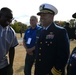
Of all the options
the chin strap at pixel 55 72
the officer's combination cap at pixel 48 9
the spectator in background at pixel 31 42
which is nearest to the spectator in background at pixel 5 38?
the officer's combination cap at pixel 48 9

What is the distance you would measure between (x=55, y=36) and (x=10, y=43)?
1101mm

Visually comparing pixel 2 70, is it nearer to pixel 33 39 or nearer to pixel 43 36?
pixel 43 36

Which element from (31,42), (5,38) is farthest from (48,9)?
(31,42)

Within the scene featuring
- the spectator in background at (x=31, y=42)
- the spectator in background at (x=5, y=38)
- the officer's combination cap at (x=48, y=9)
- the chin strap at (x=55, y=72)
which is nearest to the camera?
the chin strap at (x=55, y=72)

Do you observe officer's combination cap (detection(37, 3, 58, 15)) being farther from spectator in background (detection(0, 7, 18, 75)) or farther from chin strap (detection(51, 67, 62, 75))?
chin strap (detection(51, 67, 62, 75))

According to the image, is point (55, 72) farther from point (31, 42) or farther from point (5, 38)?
point (31, 42)

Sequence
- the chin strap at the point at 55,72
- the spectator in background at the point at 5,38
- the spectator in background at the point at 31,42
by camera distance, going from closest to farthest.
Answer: the chin strap at the point at 55,72 → the spectator in background at the point at 5,38 → the spectator in background at the point at 31,42

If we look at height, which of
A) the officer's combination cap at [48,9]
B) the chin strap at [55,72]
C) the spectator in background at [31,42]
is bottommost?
the spectator in background at [31,42]

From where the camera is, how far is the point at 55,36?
4.54 m

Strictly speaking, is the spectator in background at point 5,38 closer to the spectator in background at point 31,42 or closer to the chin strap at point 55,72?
the chin strap at point 55,72

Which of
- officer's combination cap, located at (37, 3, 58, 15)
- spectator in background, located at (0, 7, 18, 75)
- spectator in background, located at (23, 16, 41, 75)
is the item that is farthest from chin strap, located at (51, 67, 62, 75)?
spectator in background, located at (23, 16, 41, 75)

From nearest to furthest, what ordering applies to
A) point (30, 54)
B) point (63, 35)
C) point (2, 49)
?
point (63, 35), point (2, 49), point (30, 54)

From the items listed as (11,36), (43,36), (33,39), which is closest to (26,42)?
(33,39)

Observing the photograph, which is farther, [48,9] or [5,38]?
[5,38]
